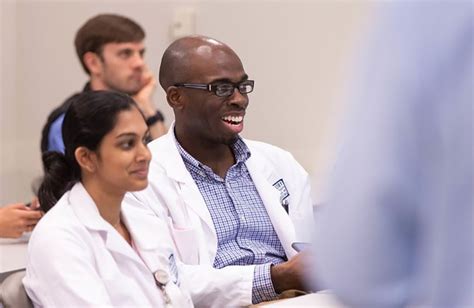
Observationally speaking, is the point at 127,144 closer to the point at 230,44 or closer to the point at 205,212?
the point at 205,212

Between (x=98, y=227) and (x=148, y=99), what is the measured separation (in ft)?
7.70

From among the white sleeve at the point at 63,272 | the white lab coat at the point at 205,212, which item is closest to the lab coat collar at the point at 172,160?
the white lab coat at the point at 205,212

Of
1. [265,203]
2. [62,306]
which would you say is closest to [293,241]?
[265,203]

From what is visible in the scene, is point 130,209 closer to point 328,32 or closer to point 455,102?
point 455,102

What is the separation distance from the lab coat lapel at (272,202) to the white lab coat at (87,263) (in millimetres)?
508

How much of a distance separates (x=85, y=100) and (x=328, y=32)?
249 centimetres

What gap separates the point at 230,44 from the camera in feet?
14.3

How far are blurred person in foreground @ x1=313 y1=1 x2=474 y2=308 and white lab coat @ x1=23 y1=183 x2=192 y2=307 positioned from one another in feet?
3.70

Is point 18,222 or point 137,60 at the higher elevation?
point 137,60

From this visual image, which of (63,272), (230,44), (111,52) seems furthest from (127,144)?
(230,44)

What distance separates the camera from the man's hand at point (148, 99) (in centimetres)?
407

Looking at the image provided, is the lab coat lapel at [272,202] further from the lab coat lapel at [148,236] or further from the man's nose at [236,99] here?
the lab coat lapel at [148,236]

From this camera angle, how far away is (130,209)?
218cm

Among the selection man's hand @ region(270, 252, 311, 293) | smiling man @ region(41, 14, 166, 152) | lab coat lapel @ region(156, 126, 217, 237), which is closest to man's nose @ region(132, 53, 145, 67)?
smiling man @ region(41, 14, 166, 152)
